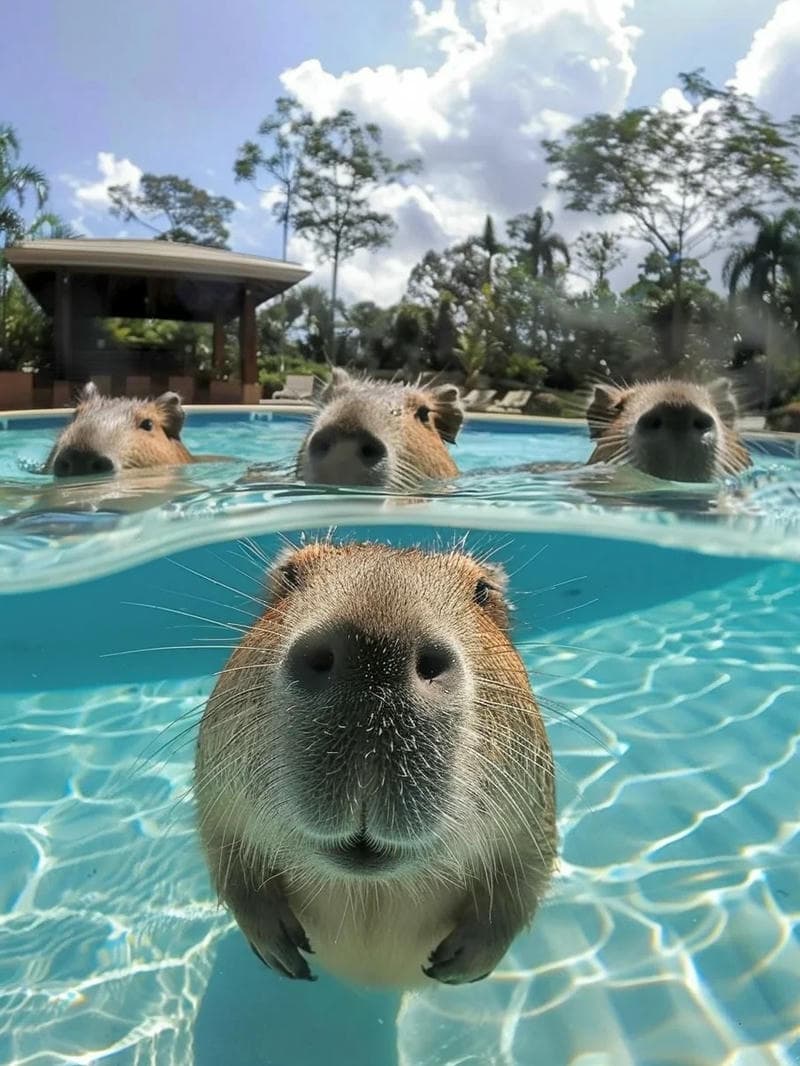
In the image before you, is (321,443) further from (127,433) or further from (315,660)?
(315,660)

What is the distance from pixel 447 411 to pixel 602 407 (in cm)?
102

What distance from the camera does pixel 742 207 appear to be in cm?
815

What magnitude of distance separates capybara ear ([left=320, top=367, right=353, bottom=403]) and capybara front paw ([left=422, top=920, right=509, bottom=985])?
369cm

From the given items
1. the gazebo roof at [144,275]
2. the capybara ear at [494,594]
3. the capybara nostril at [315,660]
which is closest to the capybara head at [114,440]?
the capybara ear at [494,594]

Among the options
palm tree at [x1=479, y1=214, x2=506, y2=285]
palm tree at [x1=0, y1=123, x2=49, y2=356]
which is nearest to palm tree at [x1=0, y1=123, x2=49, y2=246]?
palm tree at [x1=0, y1=123, x2=49, y2=356]

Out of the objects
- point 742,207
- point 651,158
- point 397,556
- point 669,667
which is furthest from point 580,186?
point 397,556

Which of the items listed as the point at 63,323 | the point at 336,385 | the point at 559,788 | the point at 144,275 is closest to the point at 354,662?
the point at 559,788

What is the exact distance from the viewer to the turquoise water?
7.27 feet

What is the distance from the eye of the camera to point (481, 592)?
2.27m

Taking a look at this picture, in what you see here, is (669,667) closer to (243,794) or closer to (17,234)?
(243,794)

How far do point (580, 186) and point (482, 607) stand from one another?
745cm

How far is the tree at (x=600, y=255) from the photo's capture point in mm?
8125

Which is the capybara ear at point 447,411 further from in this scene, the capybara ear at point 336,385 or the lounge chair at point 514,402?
the lounge chair at point 514,402

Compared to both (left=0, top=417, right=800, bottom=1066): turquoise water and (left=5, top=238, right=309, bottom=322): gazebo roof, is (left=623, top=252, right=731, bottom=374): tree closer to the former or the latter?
(left=0, top=417, right=800, bottom=1066): turquoise water
